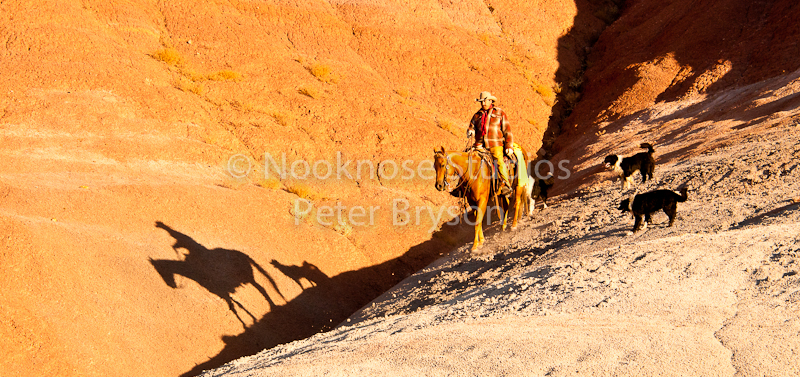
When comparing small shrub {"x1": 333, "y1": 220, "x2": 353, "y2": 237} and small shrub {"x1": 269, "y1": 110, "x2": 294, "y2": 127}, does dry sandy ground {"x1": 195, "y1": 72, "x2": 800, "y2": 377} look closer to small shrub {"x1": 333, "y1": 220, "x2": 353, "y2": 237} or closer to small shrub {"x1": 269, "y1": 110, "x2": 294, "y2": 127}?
small shrub {"x1": 333, "y1": 220, "x2": 353, "y2": 237}

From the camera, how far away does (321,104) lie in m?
22.1

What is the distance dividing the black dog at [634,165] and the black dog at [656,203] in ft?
13.2

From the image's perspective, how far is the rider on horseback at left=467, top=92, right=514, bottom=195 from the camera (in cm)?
1259

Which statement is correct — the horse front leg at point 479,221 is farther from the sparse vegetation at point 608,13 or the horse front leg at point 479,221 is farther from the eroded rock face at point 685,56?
the sparse vegetation at point 608,13

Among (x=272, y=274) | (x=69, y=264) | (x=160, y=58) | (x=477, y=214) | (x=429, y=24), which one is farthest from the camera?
(x=429, y=24)

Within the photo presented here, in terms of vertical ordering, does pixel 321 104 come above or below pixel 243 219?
above

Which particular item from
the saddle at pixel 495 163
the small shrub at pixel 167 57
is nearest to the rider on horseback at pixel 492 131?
the saddle at pixel 495 163

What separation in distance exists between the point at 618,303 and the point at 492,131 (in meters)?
6.04

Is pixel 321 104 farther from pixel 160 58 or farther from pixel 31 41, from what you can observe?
pixel 31 41

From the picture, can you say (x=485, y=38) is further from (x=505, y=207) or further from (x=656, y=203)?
(x=656, y=203)

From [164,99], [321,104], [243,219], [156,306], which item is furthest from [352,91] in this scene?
[156,306]

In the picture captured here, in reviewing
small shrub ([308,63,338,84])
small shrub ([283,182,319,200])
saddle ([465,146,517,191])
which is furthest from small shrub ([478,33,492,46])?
saddle ([465,146,517,191])

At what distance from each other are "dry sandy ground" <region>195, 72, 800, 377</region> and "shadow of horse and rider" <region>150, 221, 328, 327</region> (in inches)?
108

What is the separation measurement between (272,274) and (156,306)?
9.72ft
